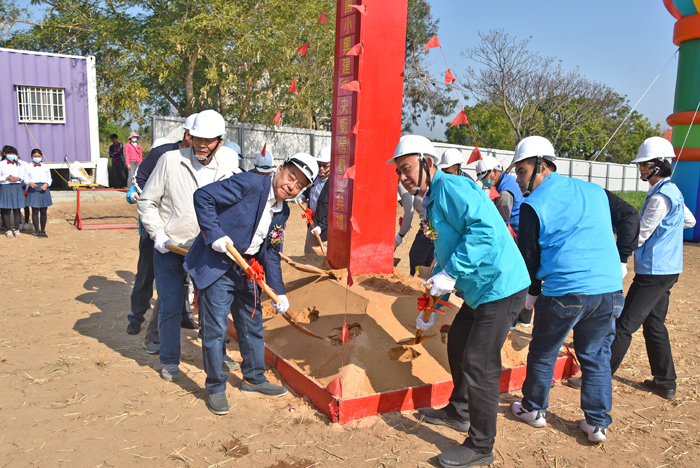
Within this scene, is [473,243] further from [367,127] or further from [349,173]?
[367,127]

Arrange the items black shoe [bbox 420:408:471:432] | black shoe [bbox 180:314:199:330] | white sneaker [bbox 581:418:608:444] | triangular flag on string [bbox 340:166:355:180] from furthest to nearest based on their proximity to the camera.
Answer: black shoe [bbox 180:314:199:330], triangular flag on string [bbox 340:166:355:180], black shoe [bbox 420:408:471:432], white sneaker [bbox 581:418:608:444]

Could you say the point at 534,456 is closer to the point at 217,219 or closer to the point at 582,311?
the point at 582,311

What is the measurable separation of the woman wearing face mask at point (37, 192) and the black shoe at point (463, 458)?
10.2 meters

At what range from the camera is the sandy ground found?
120 inches

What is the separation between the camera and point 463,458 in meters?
2.98

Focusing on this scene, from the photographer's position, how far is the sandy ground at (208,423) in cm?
305

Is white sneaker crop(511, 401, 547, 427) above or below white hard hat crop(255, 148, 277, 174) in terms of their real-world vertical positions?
below

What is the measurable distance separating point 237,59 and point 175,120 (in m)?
2.72

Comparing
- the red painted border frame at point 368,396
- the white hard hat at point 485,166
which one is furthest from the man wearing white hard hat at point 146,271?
the white hard hat at point 485,166

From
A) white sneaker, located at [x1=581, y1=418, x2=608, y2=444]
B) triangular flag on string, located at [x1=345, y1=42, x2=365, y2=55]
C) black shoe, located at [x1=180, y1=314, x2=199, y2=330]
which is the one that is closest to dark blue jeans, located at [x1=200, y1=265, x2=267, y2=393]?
black shoe, located at [x1=180, y1=314, x2=199, y2=330]

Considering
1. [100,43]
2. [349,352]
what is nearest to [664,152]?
[349,352]

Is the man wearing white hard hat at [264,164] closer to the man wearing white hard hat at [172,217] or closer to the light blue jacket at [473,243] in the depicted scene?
the man wearing white hard hat at [172,217]

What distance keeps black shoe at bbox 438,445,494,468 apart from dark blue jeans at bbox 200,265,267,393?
1613mm

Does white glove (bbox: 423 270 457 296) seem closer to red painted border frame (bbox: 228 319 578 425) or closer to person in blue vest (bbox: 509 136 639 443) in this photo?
person in blue vest (bbox: 509 136 639 443)
